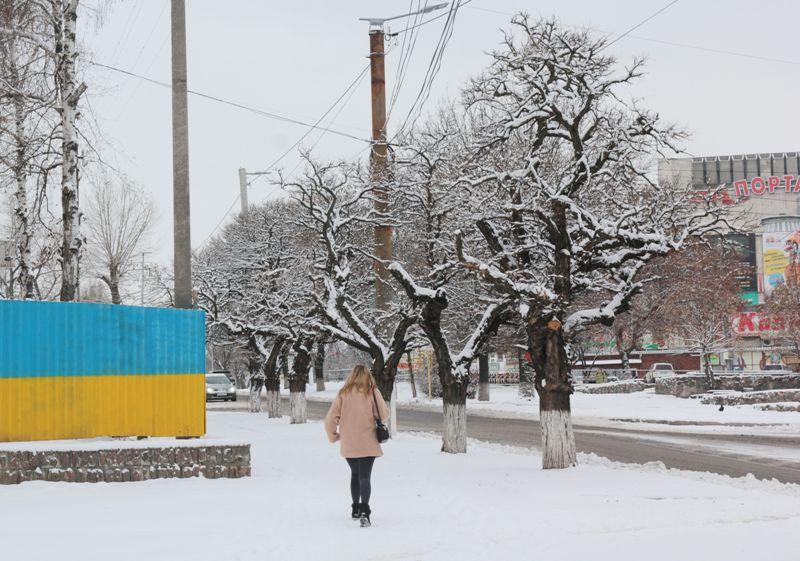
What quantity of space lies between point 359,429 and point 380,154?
1172cm

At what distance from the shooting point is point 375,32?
22.1 metres

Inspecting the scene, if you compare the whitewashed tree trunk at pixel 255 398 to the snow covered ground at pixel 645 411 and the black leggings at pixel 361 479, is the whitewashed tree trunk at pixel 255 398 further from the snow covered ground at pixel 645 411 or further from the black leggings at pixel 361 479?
the black leggings at pixel 361 479

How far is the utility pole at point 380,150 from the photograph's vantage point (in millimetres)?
20703

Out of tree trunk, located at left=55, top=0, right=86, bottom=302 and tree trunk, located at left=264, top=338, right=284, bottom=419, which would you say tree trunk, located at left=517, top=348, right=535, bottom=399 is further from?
tree trunk, located at left=55, top=0, right=86, bottom=302

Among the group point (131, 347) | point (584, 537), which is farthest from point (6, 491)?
point (584, 537)

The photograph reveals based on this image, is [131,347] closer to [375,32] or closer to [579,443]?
[375,32]

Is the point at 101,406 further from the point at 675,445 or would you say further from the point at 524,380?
the point at 524,380

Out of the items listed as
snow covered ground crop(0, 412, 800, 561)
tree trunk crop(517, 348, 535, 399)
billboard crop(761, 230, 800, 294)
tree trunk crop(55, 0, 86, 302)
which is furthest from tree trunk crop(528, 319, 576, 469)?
billboard crop(761, 230, 800, 294)

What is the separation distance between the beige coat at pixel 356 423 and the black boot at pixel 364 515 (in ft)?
1.72

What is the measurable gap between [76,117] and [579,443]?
1435cm

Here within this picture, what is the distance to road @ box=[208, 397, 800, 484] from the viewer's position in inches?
720

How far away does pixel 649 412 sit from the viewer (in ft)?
125

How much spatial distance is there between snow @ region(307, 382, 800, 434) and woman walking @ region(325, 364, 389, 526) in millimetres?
22259

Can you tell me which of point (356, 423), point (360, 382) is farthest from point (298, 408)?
point (356, 423)
